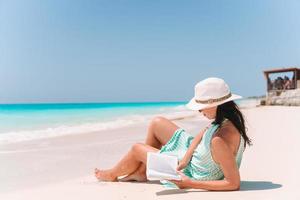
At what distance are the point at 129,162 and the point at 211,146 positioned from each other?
91cm

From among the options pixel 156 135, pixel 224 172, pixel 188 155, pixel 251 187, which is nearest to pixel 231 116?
pixel 224 172

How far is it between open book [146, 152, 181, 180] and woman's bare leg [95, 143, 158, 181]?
221mm

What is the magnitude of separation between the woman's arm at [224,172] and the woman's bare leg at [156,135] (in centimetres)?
61

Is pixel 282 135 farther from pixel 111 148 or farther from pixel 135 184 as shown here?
pixel 135 184

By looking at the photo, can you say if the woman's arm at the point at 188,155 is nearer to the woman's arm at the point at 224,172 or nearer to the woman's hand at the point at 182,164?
the woman's hand at the point at 182,164

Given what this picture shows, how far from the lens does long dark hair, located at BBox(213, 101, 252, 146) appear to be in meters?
2.83

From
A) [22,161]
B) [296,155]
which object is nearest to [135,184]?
[296,155]

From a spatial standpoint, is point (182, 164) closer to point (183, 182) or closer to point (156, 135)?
point (183, 182)

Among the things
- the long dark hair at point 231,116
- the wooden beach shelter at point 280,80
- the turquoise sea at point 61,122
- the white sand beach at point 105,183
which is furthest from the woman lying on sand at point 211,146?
the wooden beach shelter at point 280,80

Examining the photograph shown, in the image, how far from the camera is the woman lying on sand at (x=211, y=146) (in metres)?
A: 2.80

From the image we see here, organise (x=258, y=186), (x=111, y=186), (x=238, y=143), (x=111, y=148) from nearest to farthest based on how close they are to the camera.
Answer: (x=238, y=143), (x=258, y=186), (x=111, y=186), (x=111, y=148)

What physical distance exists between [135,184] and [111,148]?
9.70ft

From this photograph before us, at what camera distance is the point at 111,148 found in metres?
6.38

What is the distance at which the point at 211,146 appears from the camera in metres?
2.84
